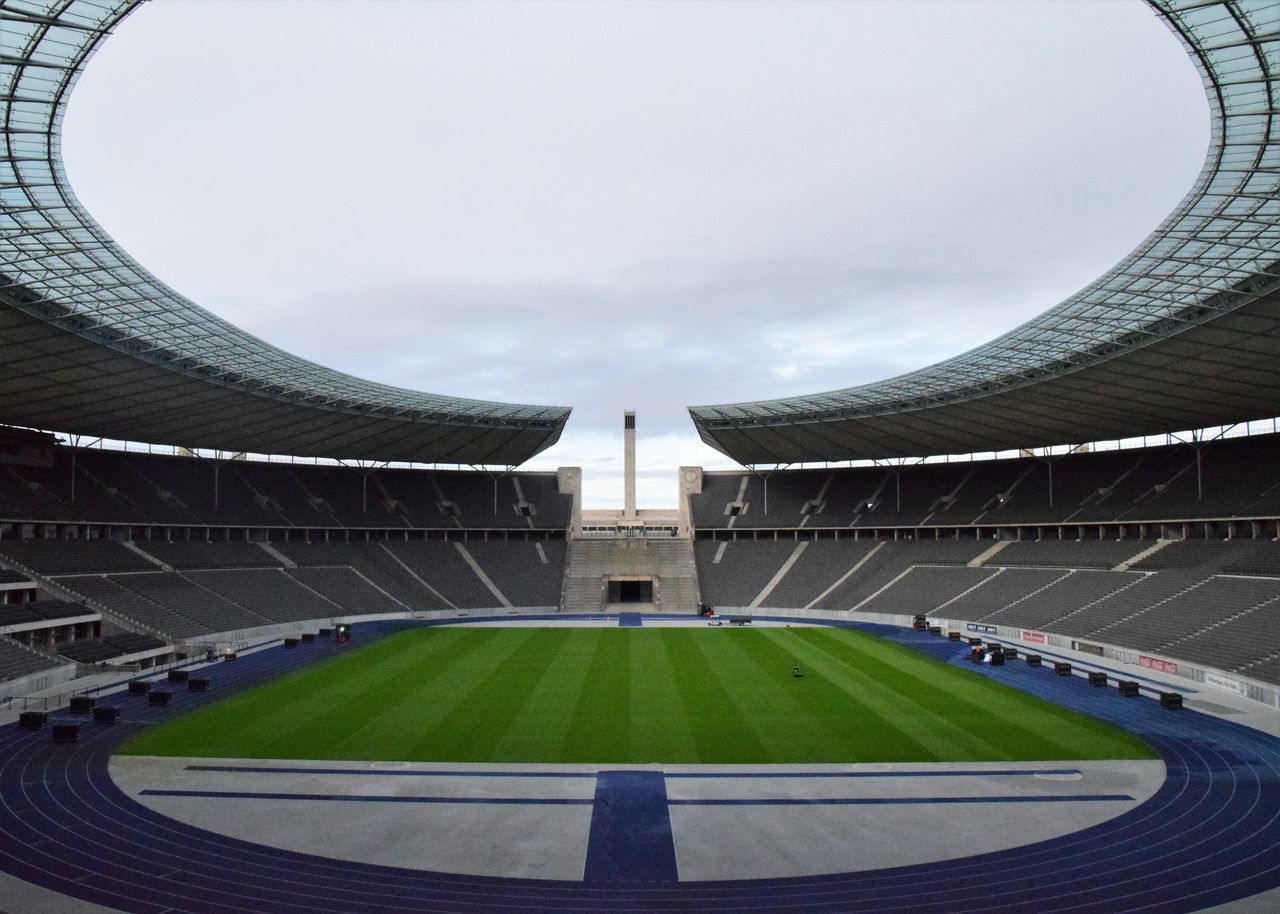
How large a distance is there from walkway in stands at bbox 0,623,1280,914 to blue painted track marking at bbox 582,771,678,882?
0.55 m

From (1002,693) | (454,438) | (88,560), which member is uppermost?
(454,438)

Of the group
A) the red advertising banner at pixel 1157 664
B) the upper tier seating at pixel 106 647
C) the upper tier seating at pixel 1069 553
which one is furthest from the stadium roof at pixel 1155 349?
the upper tier seating at pixel 106 647

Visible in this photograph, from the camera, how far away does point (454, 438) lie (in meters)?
69.2

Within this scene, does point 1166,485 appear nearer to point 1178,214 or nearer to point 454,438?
point 1178,214

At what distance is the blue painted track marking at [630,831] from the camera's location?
16344mm

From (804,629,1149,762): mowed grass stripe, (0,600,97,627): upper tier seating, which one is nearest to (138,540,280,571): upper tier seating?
(0,600,97,627): upper tier seating

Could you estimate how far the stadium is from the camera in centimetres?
1725

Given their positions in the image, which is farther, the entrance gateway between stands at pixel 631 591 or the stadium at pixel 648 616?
the entrance gateway between stands at pixel 631 591

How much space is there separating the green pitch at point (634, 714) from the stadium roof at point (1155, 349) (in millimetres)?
Answer: 16759

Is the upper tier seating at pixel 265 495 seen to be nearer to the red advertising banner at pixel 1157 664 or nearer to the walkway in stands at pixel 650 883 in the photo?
the walkway in stands at pixel 650 883

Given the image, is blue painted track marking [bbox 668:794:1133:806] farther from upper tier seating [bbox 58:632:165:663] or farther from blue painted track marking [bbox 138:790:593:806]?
upper tier seating [bbox 58:632:165:663]

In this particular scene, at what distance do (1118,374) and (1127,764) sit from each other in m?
26.6

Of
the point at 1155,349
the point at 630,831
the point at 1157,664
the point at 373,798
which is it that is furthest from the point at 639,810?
the point at 1155,349

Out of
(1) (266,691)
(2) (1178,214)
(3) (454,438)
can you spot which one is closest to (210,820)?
(1) (266,691)
